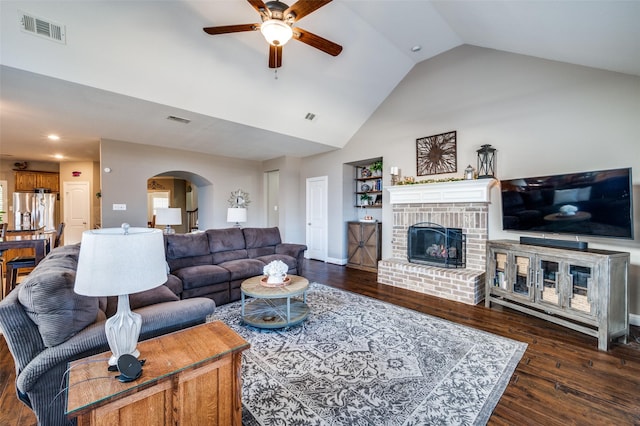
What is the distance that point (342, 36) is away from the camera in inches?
152

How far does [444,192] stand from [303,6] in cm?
325

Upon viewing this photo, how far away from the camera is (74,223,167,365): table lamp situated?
111 cm

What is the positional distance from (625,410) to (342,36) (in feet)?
15.3

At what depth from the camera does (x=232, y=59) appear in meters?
3.69

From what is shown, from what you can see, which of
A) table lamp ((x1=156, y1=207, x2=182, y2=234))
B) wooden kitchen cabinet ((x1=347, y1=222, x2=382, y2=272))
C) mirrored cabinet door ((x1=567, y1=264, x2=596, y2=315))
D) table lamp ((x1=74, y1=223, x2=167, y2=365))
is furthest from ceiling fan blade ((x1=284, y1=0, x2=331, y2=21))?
wooden kitchen cabinet ((x1=347, y1=222, x2=382, y2=272))

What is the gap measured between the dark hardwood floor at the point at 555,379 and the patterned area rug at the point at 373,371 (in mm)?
128

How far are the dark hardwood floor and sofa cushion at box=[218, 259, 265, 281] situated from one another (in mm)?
2115

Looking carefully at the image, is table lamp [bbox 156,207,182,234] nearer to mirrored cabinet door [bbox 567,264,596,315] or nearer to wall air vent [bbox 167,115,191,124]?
wall air vent [bbox 167,115,191,124]

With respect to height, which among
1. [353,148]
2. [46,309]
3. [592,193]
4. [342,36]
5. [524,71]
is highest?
[342,36]

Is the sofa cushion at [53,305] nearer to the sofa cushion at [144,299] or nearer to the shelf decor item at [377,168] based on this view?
the sofa cushion at [144,299]

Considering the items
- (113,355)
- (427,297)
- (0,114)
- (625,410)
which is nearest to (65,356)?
(113,355)

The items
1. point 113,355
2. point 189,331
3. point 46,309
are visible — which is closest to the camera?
point 113,355

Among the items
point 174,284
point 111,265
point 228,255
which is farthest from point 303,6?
point 228,255

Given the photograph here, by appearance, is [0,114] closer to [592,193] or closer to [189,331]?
[189,331]
